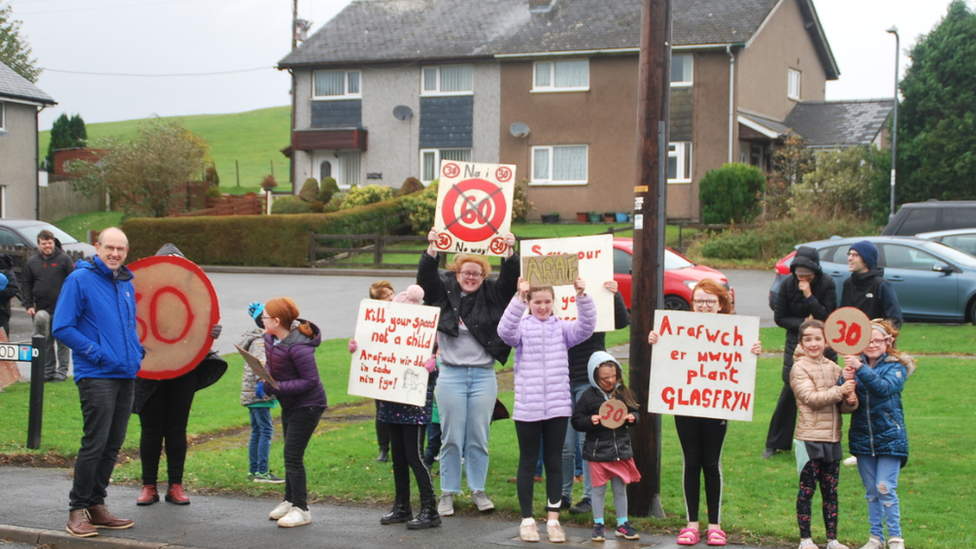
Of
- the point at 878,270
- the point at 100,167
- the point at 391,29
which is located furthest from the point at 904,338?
the point at 100,167

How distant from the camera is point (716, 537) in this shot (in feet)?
20.4

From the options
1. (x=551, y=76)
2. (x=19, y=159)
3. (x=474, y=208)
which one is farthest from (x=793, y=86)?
(x=474, y=208)

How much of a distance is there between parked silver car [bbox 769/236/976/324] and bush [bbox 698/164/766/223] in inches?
551

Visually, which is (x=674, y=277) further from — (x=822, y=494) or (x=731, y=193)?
(x=731, y=193)

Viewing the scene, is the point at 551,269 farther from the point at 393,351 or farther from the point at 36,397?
the point at 36,397

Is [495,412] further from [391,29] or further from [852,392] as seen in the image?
[391,29]

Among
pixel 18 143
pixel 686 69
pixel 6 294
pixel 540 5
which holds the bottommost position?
pixel 6 294

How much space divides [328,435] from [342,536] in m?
3.43

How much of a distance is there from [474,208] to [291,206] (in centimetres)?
3126

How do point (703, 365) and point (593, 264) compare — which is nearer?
point (703, 365)

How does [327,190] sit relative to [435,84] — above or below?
below

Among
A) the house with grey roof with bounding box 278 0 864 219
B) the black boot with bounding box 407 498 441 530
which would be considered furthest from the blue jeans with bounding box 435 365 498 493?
the house with grey roof with bounding box 278 0 864 219

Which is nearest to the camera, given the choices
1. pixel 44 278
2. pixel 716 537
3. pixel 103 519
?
pixel 716 537

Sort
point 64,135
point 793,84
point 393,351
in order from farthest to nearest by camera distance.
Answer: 1. point 64,135
2. point 793,84
3. point 393,351
